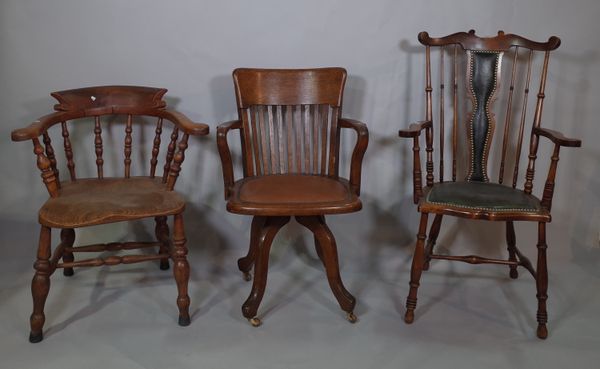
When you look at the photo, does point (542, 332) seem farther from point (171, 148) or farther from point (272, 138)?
point (171, 148)

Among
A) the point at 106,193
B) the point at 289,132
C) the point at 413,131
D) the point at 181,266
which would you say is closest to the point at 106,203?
the point at 106,193

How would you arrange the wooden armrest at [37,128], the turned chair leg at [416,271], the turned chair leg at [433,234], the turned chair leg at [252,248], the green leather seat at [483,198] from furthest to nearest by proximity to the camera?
the turned chair leg at [433,234] < the turned chair leg at [252,248] < the turned chair leg at [416,271] < the green leather seat at [483,198] < the wooden armrest at [37,128]

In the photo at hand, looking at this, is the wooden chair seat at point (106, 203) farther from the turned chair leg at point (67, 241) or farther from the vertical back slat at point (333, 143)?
the vertical back slat at point (333, 143)

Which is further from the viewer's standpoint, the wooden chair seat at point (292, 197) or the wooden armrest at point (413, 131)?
the wooden armrest at point (413, 131)

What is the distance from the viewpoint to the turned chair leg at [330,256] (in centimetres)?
241

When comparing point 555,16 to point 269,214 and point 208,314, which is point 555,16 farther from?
point 208,314

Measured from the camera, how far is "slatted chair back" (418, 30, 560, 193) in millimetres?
2648

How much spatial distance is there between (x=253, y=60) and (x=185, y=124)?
0.62 m

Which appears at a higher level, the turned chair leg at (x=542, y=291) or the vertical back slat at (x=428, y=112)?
the vertical back slat at (x=428, y=112)

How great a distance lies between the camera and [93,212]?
222 centimetres

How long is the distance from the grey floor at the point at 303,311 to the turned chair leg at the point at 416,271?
0.06 m

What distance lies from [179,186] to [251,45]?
79 centimetres

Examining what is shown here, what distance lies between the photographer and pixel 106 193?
8.02ft

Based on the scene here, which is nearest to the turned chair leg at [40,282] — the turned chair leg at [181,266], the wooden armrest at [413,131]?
the turned chair leg at [181,266]
